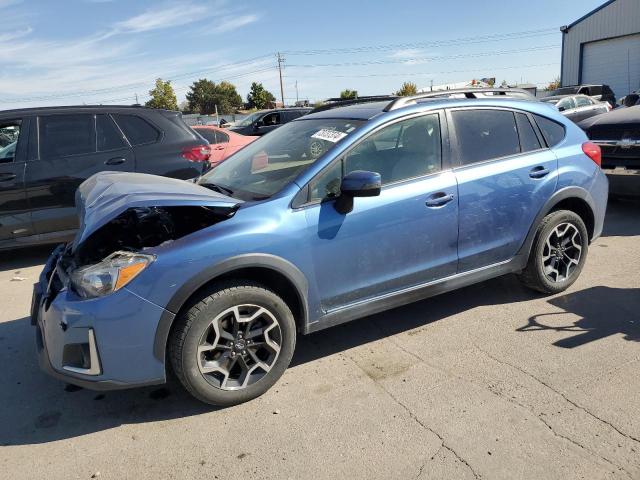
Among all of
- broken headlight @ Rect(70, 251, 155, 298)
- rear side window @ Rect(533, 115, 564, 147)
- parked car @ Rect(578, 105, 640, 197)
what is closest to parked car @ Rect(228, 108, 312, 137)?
parked car @ Rect(578, 105, 640, 197)

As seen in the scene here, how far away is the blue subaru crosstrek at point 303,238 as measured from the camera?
2.82 meters

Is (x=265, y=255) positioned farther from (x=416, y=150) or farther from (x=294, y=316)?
(x=416, y=150)

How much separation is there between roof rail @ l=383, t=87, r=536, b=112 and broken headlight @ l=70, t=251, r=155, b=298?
2.02 meters

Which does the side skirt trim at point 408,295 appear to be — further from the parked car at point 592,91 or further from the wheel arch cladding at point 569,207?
the parked car at point 592,91

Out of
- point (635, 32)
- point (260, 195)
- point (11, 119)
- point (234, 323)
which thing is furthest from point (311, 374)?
point (635, 32)

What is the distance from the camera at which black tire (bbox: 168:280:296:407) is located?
2.89 meters

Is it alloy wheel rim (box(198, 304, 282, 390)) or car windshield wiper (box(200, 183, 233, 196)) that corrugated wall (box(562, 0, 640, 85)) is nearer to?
car windshield wiper (box(200, 183, 233, 196))

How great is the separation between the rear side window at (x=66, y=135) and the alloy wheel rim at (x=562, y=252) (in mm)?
5111

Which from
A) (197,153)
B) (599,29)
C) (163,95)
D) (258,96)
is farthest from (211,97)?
(197,153)

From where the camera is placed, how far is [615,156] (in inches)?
280

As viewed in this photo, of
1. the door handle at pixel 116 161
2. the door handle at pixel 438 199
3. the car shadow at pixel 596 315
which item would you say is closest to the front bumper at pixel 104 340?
the door handle at pixel 438 199

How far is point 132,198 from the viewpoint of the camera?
2984 mm

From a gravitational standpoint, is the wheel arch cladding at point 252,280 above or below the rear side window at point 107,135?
below

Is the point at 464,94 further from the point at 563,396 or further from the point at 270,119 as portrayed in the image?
the point at 270,119
